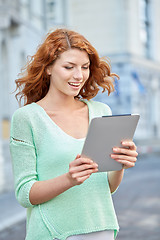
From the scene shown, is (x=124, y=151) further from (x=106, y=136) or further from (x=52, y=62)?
(x=52, y=62)

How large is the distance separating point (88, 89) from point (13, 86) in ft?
32.5

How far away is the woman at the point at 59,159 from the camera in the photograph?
1823mm

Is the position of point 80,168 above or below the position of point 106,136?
below

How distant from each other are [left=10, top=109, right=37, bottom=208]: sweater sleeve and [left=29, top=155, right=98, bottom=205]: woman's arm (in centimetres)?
3

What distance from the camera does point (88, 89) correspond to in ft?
7.11

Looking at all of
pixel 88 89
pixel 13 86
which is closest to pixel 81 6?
pixel 13 86

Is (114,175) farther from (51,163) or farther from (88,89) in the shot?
(88,89)

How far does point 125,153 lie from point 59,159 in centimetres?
28

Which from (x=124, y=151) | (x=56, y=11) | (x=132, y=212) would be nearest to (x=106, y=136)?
(x=124, y=151)

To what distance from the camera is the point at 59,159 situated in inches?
72.5

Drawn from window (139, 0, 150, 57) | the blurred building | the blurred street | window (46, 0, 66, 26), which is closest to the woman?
the blurred street

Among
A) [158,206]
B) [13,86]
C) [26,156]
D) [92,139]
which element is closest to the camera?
[92,139]

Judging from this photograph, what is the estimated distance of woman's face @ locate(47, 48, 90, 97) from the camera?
6.16 feet

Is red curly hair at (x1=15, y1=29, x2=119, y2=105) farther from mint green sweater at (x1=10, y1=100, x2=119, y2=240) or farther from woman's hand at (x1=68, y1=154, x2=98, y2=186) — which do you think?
woman's hand at (x1=68, y1=154, x2=98, y2=186)
